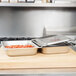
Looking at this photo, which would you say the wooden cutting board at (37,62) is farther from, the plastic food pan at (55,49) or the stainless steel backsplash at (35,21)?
the stainless steel backsplash at (35,21)

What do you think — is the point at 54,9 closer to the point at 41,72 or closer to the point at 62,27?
the point at 62,27

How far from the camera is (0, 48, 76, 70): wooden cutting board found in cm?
126

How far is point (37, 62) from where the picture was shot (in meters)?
1.28

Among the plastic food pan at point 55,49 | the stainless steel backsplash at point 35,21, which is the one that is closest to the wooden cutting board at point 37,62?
the plastic food pan at point 55,49

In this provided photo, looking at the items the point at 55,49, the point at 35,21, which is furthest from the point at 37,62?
the point at 35,21

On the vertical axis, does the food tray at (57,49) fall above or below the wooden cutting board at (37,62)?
above

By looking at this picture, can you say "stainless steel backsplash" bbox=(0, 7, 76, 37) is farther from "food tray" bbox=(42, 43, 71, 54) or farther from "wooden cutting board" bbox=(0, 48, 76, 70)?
"wooden cutting board" bbox=(0, 48, 76, 70)

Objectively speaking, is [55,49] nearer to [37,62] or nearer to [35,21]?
[37,62]

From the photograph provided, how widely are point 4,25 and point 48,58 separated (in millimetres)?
1592

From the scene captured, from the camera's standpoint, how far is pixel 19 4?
7.80 feet

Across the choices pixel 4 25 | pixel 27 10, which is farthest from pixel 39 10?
pixel 4 25

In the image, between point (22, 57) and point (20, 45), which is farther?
point (20, 45)

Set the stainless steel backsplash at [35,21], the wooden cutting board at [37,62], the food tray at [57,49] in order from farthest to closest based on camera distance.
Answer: the stainless steel backsplash at [35,21] < the food tray at [57,49] < the wooden cutting board at [37,62]

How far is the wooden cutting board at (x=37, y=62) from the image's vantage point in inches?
49.8
